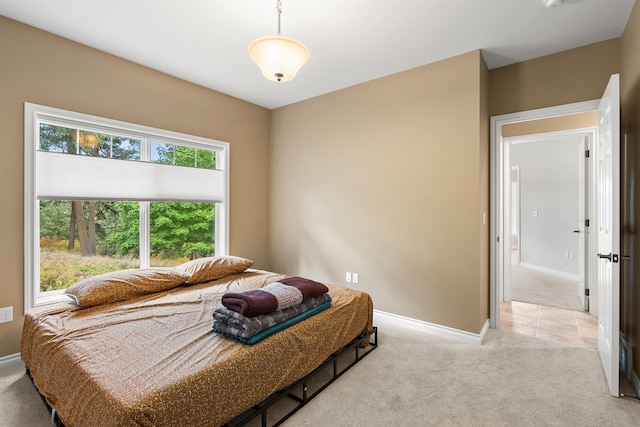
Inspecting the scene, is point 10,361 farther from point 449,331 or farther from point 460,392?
point 449,331

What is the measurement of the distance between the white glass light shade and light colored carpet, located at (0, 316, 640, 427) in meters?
2.11

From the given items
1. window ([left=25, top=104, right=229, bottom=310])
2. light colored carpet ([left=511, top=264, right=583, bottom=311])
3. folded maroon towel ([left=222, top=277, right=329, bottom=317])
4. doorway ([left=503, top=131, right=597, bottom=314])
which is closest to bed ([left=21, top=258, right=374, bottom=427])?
folded maroon towel ([left=222, top=277, right=329, bottom=317])

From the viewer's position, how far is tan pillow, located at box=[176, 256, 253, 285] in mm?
2926

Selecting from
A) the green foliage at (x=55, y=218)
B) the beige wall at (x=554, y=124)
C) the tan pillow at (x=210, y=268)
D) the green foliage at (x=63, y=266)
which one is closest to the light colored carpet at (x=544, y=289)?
the beige wall at (x=554, y=124)

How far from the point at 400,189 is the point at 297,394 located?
7.10 feet

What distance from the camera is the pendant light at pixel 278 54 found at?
180 cm

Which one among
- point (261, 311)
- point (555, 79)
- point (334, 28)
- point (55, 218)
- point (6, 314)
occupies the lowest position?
point (6, 314)

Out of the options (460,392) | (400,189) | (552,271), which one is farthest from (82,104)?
(552,271)

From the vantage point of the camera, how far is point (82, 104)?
271 cm

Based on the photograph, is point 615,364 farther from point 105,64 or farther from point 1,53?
point 1,53

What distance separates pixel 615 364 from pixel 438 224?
155cm

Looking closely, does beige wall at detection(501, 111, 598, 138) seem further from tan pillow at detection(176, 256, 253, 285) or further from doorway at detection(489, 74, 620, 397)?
tan pillow at detection(176, 256, 253, 285)

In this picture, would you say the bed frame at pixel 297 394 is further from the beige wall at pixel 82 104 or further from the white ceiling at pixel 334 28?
the white ceiling at pixel 334 28

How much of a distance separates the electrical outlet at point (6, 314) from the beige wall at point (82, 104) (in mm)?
32
